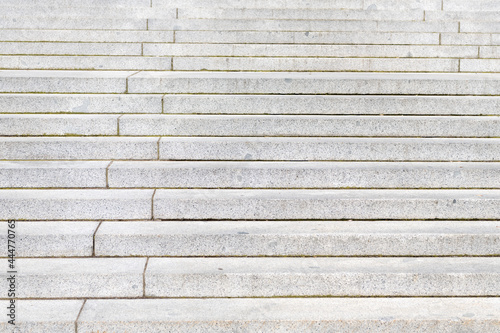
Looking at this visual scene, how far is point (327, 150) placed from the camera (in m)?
3.66

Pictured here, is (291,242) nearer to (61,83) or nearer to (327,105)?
(327,105)

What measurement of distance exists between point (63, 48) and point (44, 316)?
3.80m

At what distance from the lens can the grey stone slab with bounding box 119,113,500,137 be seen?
388cm

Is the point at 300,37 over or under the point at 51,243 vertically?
over

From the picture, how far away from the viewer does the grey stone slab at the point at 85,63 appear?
5.07 m

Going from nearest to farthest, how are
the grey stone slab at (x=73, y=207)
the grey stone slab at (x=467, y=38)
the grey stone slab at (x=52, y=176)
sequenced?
the grey stone slab at (x=73, y=207)
the grey stone slab at (x=52, y=176)
the grey stone slab at (x=467, y=38)

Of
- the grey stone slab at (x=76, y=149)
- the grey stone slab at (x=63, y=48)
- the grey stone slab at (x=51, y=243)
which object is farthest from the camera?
the grey stone slab at (x=63, y=48)

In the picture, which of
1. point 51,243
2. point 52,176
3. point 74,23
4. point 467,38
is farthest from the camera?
point 74,23

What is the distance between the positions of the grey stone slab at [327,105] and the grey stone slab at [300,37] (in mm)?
1659

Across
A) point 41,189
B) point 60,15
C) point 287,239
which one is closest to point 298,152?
point 287,239

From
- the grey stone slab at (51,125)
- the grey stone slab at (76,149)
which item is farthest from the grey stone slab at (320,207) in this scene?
the grey stone slab at (51,125)

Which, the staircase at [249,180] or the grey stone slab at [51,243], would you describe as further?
the grey stone slab at [51,243]

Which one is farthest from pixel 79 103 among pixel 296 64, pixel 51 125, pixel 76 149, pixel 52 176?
pixel 296 64

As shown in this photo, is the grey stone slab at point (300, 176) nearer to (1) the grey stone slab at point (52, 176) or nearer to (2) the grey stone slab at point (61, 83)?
(1) the grey stone slab at point (52, 176)
